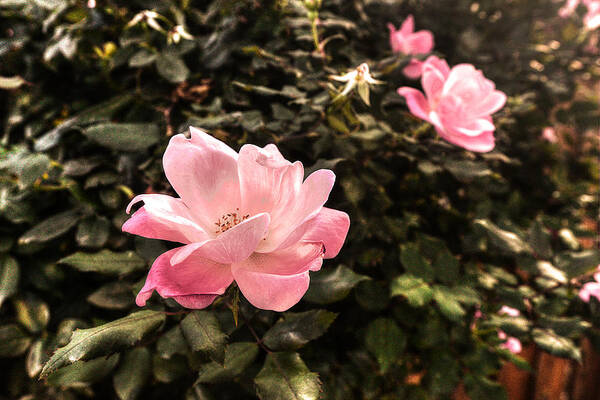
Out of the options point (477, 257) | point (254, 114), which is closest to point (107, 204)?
point (254, 114)

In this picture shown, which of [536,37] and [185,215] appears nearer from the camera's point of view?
[185,215]

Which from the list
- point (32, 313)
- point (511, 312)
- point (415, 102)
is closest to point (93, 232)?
point (32, 313)

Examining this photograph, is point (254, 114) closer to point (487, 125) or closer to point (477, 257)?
point (487, 125)

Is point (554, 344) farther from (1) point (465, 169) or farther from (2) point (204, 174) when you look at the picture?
(2) point (204, 174)

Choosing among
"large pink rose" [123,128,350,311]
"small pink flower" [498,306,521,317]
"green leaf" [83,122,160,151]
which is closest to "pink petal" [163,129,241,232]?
"large pink rose" [123,128,350,311]

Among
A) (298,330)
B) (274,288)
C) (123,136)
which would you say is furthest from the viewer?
(123,136)

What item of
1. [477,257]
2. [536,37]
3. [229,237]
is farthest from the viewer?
[536,37]
